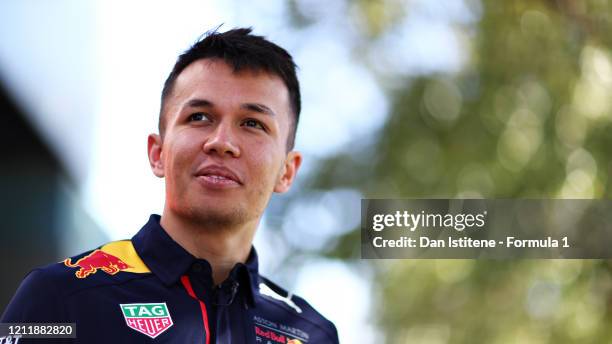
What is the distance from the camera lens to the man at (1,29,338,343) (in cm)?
197

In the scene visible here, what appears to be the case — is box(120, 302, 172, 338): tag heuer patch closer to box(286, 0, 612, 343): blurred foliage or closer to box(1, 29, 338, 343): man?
box(1, 29, 338, 343): man

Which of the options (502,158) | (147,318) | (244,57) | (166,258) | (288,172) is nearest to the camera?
(147,318)

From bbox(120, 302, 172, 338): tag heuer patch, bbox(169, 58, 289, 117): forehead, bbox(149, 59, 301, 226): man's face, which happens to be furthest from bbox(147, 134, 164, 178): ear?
bbox(120, 302, 172, 338): tag heuer patch

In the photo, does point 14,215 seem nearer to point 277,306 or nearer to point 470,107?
point 277,306

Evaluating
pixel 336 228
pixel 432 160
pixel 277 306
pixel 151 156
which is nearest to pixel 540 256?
pixel 432 160

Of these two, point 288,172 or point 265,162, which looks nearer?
point 265,162

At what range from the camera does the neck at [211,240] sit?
2.15 m

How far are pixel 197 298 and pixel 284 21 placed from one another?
4.13 m

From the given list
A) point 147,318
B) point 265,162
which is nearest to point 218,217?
point 265,162

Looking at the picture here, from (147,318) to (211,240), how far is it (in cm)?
27

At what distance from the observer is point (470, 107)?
547 cm

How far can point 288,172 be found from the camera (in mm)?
2457

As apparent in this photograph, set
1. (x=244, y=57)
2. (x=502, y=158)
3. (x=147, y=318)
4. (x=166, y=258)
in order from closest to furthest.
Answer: (x=147, y=318) < (x=166, y=258) < (x=244, y=57) < (x=502, y=158)

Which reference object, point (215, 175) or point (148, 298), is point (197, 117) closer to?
point (215, 175)
